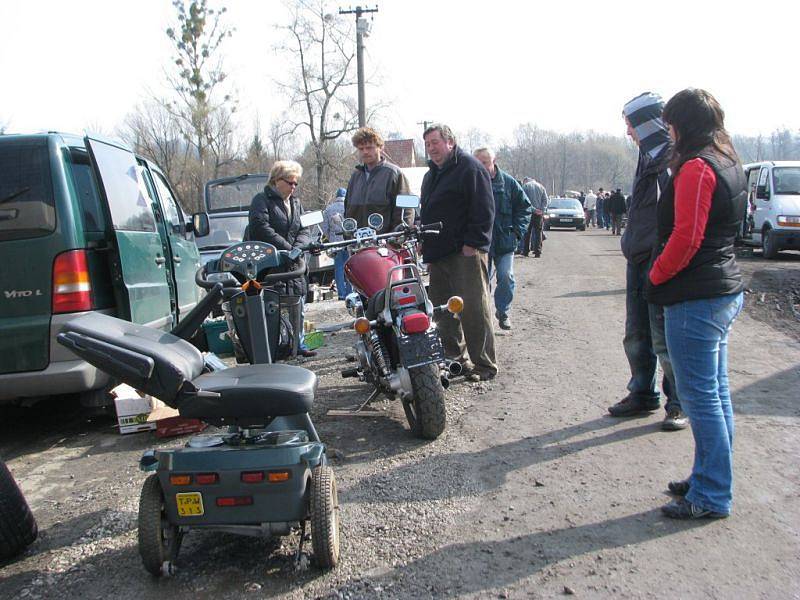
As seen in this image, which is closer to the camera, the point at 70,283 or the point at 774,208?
the point at 70,283

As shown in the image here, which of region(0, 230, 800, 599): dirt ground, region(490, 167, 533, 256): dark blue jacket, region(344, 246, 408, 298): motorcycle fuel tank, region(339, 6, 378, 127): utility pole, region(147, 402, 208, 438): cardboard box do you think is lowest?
region(0, 230, 800, 599): dirt ground

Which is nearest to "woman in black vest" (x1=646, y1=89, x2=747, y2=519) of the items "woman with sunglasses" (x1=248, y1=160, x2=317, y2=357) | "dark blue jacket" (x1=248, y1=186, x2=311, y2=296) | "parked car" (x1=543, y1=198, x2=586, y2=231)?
"dark blue jacket" (x1=248, y1=186, x2=311, y2=296)

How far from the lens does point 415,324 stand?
403 centimetres

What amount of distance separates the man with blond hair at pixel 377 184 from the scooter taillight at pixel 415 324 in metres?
2.21

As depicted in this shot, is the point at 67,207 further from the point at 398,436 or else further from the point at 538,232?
the point at 538,232

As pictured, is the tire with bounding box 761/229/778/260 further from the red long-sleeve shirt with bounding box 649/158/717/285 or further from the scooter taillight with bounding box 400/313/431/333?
the red long-sleeve shirt with bounding box 649/158/717/285

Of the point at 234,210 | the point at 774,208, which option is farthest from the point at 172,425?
the point at 774,208

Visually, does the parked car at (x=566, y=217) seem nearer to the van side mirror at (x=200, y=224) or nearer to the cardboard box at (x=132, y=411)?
the van side mirror at (x=200, y=224)

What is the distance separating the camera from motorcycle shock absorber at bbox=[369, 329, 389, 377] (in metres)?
4.27

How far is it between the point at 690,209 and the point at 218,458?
2279mm

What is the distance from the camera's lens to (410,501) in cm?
333

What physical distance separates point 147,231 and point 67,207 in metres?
1.07

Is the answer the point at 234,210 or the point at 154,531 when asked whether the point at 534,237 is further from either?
the point at 154,531

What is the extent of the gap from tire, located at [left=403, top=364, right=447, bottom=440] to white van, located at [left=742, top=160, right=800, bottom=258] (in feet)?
42.7
